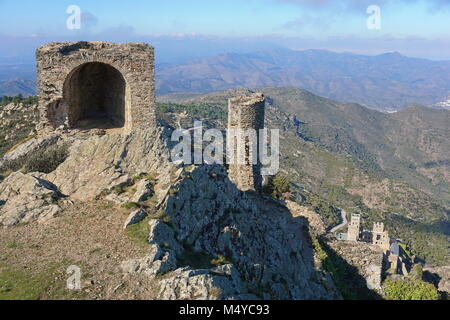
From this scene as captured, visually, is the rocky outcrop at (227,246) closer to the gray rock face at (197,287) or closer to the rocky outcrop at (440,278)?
the gray rock face at (197,287)

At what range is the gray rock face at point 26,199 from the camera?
1338 cm

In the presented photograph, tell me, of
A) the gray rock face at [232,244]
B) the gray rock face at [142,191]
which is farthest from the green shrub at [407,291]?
the gray rock face at [142,191]

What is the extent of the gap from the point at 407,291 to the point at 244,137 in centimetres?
1218

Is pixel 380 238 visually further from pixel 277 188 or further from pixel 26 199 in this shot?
pixel 26 199

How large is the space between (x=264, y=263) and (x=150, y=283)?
6015 mm

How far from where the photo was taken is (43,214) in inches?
531

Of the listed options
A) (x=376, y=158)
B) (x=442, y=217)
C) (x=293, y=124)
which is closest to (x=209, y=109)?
(x=293, y=124)

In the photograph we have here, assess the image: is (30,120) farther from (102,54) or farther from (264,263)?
(264,263)

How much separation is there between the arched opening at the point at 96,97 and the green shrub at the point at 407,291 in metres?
16.7

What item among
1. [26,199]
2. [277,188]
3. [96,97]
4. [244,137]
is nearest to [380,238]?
[277,188]

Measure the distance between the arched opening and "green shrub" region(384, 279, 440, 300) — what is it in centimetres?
1670

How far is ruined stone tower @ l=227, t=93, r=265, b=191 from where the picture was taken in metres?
21.7
